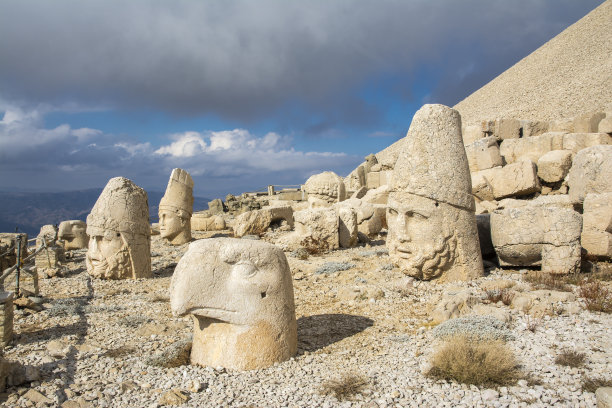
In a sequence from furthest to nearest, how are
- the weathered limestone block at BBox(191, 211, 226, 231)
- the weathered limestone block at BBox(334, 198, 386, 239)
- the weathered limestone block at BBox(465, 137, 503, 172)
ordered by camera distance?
the weathered limestone block at BBox(191, 211, 226, 231), the weathered limestone block at BBox(465, 137, 503, 172), the weathered limestone block at BBox(334, 198, 386, 239)

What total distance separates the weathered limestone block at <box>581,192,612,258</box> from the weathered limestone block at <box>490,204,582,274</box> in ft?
2.92

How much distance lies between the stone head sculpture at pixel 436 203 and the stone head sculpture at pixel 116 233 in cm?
517

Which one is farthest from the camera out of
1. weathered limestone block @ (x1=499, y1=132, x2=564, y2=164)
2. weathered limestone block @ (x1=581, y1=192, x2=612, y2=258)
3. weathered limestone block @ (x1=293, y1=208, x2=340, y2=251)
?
weathered limestone block @ (x1=499, y1=132, x2=564, y2=164)

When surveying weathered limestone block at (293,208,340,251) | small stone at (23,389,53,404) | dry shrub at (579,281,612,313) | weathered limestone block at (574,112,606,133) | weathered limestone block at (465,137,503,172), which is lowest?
small stone at (23,389,53,404)

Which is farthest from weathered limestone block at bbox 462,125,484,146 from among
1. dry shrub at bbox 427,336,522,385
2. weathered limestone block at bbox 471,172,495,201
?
dry shrub at bbox 427,336,522,385

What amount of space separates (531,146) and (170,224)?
11.4 meters

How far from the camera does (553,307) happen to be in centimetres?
514

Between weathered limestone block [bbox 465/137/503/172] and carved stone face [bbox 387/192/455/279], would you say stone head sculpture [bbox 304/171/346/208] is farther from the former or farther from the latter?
carved stone face [bbox 387/192/455/279]

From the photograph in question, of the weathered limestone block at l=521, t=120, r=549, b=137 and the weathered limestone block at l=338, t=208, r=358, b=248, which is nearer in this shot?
the weathered limestone block at l=338, t=208, r=358, b=248

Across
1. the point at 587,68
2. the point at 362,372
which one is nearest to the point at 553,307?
the point at 362,372

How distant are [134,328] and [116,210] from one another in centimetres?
343

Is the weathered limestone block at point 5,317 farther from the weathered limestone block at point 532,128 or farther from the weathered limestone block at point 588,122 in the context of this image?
the weathered limestone block at point 588,122

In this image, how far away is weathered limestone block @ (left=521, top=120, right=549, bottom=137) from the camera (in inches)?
584

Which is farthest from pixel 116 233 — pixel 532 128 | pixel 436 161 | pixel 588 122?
pixel 588 122
